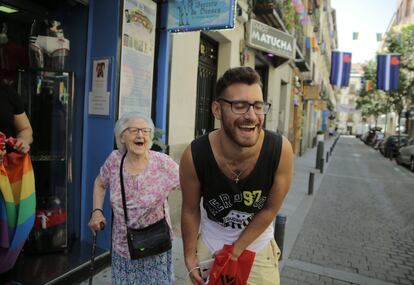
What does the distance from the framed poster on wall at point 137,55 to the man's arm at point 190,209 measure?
7.33 feet

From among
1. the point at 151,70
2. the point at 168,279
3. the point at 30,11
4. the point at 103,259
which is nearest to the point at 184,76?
the point at 151,70

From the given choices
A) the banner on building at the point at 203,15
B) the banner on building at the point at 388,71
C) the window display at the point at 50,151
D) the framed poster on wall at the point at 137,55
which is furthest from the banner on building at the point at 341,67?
the window display at the point at 50,151

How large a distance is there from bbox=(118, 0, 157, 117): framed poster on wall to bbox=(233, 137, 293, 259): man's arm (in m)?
2.53

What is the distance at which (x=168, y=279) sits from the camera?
2.86 meters

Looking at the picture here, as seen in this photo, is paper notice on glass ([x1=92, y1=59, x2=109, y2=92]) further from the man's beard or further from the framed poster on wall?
the man's beard

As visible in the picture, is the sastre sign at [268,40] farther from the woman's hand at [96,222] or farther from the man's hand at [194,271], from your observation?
the man's hand at [194,271]

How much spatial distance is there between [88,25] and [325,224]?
531 cm

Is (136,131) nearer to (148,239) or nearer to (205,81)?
(148,239)

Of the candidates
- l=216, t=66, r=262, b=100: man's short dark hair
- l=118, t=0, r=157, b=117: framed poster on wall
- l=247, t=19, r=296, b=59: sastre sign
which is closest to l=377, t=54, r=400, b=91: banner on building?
l=247, t=19, r=296, b=59: sastre sign

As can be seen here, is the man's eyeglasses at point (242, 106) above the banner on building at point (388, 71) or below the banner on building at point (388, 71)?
below

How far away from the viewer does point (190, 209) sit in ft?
7.30

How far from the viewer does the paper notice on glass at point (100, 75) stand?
409 centimetres

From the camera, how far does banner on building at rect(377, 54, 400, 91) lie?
21.0 meters

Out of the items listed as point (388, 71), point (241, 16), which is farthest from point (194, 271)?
point (388, 71)
